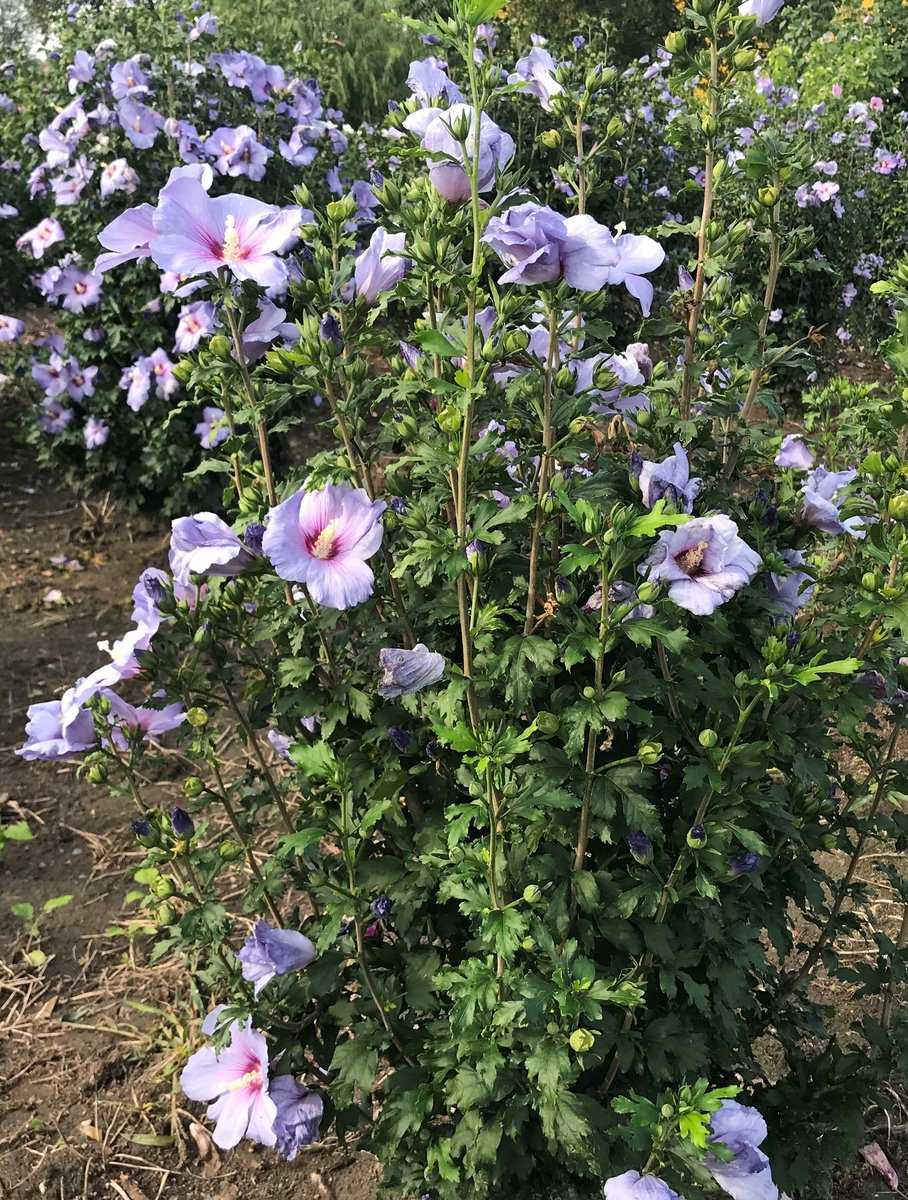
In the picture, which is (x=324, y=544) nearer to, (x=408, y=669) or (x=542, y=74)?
(x=408, y=669)

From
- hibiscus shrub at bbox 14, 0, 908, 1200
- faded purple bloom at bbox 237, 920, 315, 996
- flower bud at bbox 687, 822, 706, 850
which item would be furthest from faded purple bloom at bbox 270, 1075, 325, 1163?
flower bud at bbox 687, 822, 706, 850

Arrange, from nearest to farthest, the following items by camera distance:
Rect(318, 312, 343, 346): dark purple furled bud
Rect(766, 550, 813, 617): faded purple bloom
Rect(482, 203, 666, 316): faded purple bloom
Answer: Rect(482, 203, 666, 316): faded purple bloom
Rect(318, 312, 343, 346): dark purple furled bud
Rect(766, 550, 813, 617): faded purple bloom

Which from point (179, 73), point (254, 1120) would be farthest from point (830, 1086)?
point (179, 73)

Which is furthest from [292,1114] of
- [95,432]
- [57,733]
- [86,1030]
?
[95,432]

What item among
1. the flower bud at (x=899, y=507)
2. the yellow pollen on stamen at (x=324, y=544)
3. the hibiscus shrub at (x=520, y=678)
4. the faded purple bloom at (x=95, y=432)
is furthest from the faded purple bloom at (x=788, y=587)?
the faded purple bloom at (x=95, y=432)

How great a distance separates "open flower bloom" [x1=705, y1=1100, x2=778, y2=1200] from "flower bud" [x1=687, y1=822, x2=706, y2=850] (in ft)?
1.16

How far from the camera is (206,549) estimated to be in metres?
1.52

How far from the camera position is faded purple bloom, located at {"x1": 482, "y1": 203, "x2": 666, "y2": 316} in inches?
47.9

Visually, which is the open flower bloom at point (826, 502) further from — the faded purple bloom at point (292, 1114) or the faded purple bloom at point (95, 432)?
the faded purple bloom at point (95, 432)

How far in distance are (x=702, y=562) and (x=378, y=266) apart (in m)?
0.68

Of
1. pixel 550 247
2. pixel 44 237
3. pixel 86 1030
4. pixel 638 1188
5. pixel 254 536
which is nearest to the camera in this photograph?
pixel 550 247

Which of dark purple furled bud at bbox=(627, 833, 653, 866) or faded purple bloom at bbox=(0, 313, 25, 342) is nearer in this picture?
dark purple furled bud at bbox=(627, 833, 653, 866)

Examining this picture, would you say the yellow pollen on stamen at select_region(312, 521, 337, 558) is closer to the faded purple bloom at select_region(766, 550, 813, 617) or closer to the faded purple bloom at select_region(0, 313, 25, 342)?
the faded purple bloom at select_region(766, 550, 813, 617)

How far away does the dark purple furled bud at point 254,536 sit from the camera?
1578 millimetres
